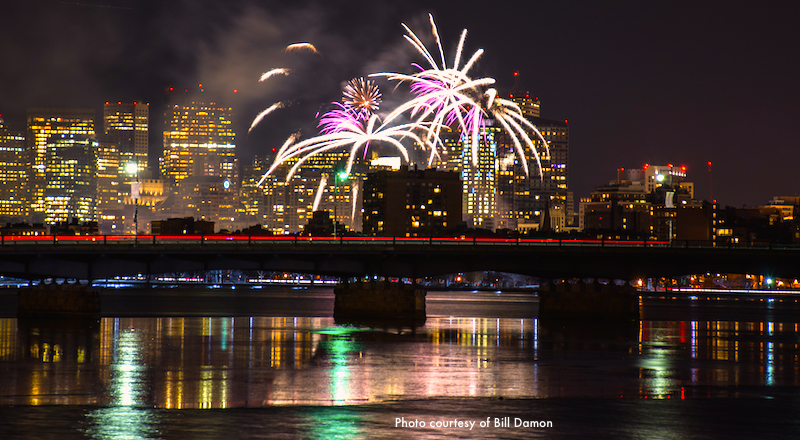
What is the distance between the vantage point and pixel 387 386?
116 feet

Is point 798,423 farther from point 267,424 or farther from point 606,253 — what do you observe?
point 606,253

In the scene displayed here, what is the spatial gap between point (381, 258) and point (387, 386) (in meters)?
52.7

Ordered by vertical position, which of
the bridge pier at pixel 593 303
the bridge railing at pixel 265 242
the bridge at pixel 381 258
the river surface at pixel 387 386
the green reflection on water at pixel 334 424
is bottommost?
the river surface at pixel 387 386

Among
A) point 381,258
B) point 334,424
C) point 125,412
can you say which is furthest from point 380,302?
point 334,424

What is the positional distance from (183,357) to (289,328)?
25332 mm

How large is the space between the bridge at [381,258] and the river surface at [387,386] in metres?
19.2

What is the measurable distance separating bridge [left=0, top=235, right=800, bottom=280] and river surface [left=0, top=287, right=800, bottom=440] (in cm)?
1919

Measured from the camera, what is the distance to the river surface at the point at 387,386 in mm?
26531

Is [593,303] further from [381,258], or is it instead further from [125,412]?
[125,412]

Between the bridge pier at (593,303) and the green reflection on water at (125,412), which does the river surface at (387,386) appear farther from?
the bridge pier at (593,303)

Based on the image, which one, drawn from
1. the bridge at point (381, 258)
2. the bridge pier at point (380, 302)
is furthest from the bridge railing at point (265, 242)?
the bridge pier at point (380, 302)

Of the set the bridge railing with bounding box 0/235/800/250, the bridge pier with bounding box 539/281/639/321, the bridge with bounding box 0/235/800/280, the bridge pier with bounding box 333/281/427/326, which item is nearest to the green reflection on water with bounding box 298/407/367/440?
the bridge pier with bounding box 333/281/427/326

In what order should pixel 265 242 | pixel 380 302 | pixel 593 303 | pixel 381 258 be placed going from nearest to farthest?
pixel 380 302
pixel 593 303
pixel 381 258
pixel 265 242

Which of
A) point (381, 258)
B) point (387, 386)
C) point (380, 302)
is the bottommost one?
point (387, 386)
